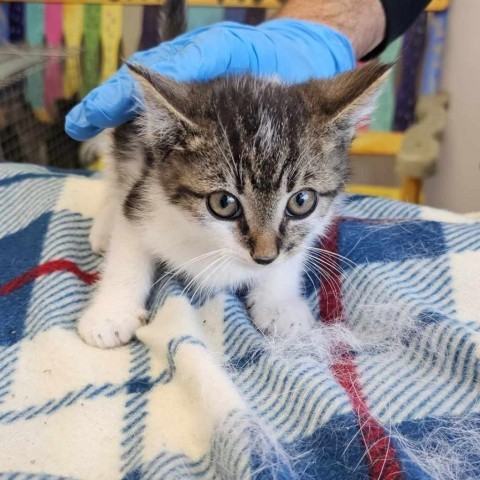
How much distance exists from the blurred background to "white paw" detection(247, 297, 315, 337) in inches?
43.1

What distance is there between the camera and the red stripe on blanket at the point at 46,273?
108 cm

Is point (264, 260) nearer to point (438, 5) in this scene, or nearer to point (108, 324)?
point (108, 324)

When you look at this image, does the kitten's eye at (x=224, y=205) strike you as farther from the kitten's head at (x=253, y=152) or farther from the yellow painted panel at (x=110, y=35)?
the yellow painted panel at (x=110, y=35)

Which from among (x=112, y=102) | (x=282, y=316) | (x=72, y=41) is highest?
(x=112, y=102)

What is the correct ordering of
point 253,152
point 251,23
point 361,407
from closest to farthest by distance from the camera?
point 361,407 → point 253,152 → point 251,23

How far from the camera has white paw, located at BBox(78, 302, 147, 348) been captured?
0.96 meters

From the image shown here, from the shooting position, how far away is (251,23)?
229 centimetres

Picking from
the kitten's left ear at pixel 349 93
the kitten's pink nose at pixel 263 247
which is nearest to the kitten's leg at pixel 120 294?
the kitten's pink nose at pixel 263 247

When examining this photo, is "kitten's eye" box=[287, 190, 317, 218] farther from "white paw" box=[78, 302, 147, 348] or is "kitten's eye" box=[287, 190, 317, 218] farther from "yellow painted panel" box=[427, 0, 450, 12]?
"yellow painted panel" box=[427, 0, 450, 12]

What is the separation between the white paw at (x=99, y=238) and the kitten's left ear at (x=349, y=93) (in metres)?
0.51

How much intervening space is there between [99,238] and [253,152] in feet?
1.50

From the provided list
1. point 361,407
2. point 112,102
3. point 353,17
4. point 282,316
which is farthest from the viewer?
point 353,17

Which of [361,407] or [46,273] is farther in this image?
[46,273]

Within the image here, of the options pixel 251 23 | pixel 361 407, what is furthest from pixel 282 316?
pixel 251 23
